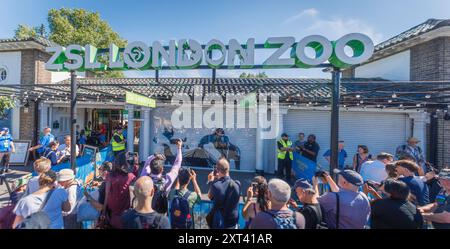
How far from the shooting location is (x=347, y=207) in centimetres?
249

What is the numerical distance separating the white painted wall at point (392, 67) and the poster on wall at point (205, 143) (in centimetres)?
769

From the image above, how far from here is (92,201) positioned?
296cm

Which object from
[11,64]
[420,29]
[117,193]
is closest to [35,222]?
[117,193]

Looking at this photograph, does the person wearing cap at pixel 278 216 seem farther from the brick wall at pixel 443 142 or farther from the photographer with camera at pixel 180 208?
the brick wall at pixel 443 142

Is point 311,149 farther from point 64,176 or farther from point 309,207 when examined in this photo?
point 64,176

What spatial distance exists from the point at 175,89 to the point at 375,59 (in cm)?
1081

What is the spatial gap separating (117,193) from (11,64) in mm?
12790

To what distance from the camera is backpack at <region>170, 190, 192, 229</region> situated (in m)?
2.74

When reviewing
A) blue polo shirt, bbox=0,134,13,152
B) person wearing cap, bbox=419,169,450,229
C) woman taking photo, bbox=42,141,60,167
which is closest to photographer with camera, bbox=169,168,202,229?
person wearing cap, bbox=419,169,450,229

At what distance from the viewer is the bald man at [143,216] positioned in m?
2.11

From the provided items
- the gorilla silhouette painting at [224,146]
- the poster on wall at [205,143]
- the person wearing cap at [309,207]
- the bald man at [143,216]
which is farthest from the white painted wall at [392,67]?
the bald man at [143,216]

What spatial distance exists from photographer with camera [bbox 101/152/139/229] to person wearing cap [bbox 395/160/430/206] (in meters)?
4.14

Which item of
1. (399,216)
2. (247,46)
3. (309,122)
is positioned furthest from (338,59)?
(309,122)

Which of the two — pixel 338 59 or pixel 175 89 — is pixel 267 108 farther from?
pixel 338 59
